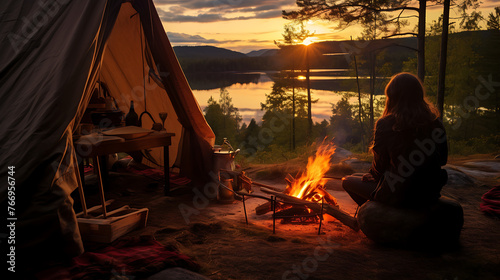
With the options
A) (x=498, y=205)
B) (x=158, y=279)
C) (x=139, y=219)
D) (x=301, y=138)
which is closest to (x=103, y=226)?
(x=139, y=219)

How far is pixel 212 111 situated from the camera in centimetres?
2884

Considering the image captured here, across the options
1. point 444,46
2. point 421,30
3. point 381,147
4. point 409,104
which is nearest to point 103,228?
point 381,147

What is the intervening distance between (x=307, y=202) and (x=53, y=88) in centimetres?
245

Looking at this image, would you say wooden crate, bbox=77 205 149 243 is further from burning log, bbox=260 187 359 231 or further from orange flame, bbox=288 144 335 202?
orange flame, bbox=288 144 335 202

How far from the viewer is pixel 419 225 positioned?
9.36 feet

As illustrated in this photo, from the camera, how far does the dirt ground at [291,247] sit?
8.16ft

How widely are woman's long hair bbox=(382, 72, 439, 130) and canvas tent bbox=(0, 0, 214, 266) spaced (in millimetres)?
2481

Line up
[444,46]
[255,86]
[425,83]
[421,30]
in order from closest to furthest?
[444,46], [421,30], [425,83], [255,86]

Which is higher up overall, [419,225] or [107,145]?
[107,145]

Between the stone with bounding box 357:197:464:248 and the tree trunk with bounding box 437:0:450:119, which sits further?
the tree trunk with bounding box 437:0:450:119

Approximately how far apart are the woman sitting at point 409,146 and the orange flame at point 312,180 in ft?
3.63

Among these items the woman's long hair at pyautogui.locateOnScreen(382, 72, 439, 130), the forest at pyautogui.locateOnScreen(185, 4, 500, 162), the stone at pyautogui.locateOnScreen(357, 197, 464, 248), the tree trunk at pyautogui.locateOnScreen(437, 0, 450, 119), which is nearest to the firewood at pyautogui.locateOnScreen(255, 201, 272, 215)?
the stone at pyautogui.locateOnScreen(357, 197, 464, 248)

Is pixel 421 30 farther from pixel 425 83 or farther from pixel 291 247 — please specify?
pixel 425 83

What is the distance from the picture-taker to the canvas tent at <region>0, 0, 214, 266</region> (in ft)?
8.25
